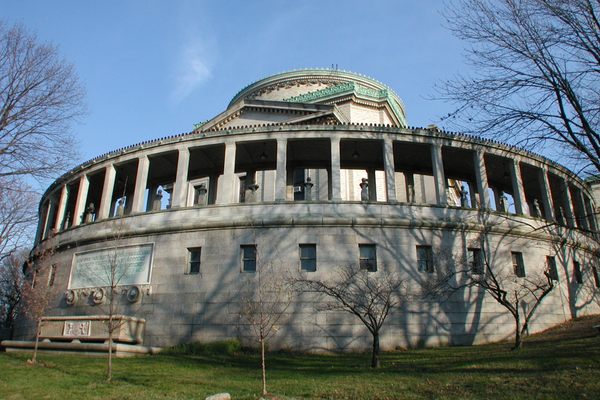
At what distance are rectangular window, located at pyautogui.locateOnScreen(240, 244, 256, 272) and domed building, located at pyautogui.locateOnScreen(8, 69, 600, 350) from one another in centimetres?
5

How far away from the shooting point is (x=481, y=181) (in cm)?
2452

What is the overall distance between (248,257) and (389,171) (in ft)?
26.4

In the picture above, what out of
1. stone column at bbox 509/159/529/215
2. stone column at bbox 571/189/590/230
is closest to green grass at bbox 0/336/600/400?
stone column at bbox 509/159/529/215

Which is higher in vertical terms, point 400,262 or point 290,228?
point 290,228

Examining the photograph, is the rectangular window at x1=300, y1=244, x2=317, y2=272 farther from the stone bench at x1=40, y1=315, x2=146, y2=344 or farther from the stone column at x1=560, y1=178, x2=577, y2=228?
the stone column at x1=560, y1=178, x2=577, y2=228

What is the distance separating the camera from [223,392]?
11586 millimetres

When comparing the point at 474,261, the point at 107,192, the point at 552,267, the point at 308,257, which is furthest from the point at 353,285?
the point at 107,192

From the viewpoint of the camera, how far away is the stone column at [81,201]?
92.3 ft

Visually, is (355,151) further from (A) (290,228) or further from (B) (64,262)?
(B) (64,262)

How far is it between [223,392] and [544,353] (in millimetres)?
9928

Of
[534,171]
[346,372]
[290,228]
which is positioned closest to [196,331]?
[290,228]

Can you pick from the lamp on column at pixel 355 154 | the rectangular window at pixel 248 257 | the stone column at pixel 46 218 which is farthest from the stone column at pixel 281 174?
the stone column at pixel 46 218

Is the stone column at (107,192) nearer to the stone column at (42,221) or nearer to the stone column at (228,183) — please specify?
the stone column at (228,183)

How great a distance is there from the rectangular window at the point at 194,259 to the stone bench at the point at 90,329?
3.05m
